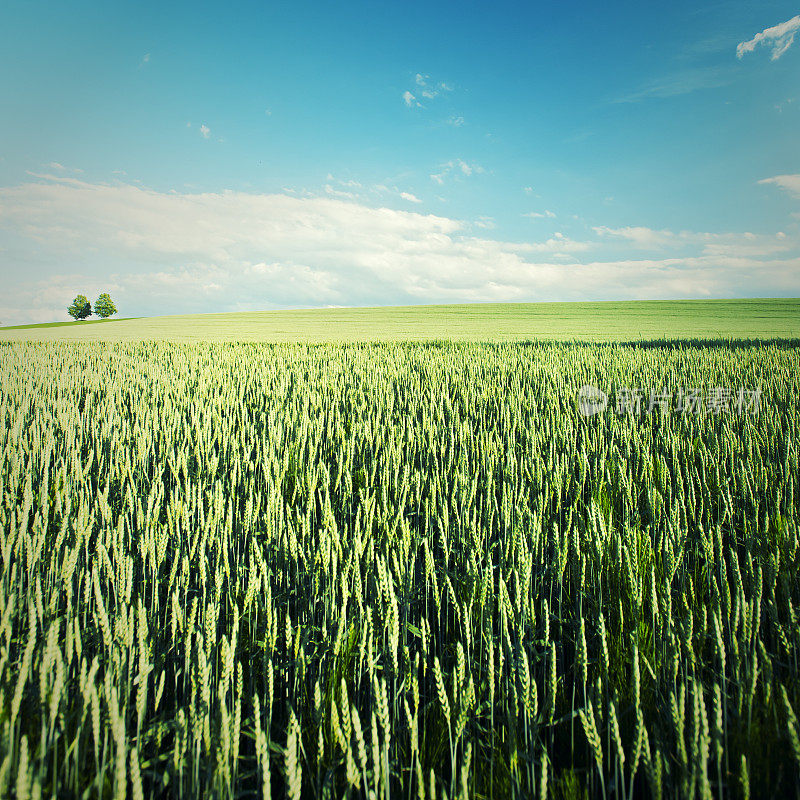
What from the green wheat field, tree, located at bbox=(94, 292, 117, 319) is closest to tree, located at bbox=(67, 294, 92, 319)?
tree, located at bbox=(94, 292, 117, 319)

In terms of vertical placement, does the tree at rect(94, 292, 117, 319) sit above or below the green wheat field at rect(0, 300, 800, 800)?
above

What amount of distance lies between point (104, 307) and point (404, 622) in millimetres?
69441

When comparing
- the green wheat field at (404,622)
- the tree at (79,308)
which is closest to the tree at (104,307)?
the tree at (79,308)

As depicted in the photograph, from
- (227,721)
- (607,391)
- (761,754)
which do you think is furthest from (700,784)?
(607,391)

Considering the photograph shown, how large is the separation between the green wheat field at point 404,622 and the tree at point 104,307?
216ft

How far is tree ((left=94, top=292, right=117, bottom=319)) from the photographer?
58906mm

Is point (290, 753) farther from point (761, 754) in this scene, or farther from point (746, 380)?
point (746, 380)

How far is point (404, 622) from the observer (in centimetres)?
120

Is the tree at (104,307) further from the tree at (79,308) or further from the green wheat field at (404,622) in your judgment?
the green wheat field at (404,622)

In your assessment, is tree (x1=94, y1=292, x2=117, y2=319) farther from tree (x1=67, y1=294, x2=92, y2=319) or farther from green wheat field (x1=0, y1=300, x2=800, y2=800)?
green wheat field (x1=0, y1=300, x2=800, y2=800)

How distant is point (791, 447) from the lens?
2730mm

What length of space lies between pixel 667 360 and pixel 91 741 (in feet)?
28.1

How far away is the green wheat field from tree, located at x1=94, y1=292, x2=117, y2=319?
216ft

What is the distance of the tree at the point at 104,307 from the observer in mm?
58906
